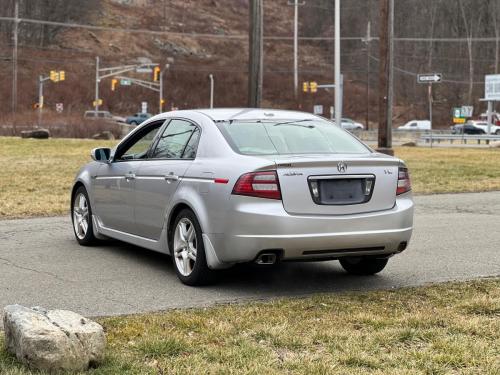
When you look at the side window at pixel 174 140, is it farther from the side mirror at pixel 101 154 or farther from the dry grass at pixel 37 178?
the dry grass at pixel 37 178

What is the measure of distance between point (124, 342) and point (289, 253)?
6.13 ft

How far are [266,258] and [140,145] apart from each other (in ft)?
8.03

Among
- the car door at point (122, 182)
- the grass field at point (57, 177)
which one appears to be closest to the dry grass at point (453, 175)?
the grass field at point (57, 177)

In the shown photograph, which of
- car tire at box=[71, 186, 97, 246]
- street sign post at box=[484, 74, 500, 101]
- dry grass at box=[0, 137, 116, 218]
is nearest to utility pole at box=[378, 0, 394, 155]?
dry grass at box=[0, 137, 116, 218]

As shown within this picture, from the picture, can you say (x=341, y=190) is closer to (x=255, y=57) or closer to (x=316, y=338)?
(x=316, y=338)

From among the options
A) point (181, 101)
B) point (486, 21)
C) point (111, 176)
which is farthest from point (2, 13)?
point (111, 176)

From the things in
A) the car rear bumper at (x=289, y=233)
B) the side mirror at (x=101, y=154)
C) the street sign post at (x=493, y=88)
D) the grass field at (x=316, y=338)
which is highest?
the street sign post at (x=493, y=88)

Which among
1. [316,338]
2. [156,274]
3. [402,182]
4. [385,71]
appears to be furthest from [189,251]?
[385,71]

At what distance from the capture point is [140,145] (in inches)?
322

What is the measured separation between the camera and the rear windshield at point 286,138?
22.4 ft

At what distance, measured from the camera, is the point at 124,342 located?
4.82m

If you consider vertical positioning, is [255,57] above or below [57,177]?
above

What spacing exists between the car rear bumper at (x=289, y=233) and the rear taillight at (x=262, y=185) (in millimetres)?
51

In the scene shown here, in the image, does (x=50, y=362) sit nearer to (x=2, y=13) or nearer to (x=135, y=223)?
(x=135, y=223)
